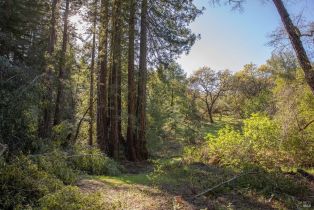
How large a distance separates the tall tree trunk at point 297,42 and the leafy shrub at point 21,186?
617 cm

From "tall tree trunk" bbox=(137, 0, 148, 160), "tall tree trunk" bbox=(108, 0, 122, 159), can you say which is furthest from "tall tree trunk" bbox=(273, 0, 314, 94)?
"tall tree trunk" bbox=(108, 0, 122, 159)

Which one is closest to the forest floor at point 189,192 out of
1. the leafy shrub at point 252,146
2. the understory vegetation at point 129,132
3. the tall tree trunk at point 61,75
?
the understory vegetation at point 129,132

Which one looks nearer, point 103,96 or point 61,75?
point 103,96

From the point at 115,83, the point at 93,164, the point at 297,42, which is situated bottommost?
the point at 93,164

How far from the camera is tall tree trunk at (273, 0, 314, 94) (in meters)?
8.34

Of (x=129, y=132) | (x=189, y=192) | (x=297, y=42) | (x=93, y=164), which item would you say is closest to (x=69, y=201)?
(x=189, y=192)

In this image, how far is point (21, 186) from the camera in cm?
524

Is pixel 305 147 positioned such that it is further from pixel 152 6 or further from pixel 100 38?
pixel 100 38

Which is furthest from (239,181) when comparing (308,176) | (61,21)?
(61,21)

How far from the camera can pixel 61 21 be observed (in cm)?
1532

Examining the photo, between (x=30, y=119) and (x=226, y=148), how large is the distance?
6.27m

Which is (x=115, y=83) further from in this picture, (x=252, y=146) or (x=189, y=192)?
(x=189, y=192)

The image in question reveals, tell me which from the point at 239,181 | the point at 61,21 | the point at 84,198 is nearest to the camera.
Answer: the point at 84,198

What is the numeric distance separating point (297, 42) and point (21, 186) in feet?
22.9
